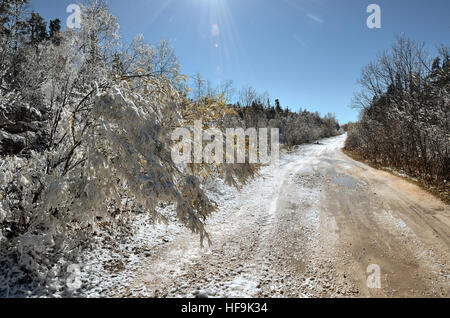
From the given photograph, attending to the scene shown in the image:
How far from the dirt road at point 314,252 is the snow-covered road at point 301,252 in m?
0.02

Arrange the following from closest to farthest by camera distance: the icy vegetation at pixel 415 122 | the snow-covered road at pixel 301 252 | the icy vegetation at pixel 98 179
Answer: the icy vegetation at pixel 98 179, the snow-covered road at pixel 301 252, the icy vegetation at pixel 415 122

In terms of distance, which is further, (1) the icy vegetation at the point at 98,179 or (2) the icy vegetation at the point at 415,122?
(2) the icy vegetation at the point at 415,122

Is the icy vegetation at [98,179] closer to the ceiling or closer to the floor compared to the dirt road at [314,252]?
closer to the ceiling

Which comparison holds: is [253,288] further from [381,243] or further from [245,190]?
[245,190]

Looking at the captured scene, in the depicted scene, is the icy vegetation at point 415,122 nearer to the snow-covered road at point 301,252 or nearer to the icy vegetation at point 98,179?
the snow-covered road at point 301,252

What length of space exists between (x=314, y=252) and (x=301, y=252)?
32 cm

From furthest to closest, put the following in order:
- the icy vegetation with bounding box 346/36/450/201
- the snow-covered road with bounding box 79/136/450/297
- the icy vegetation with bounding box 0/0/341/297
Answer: the icy vegetation with bounding box 346/36/450/201, the snow-covered road with bounding box 79/136/450/297, the icy vegetation with bounding box 0/0/341/297

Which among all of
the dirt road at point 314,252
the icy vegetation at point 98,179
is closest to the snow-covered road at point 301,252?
the dirt road at point 314,252

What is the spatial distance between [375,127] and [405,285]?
831 inches

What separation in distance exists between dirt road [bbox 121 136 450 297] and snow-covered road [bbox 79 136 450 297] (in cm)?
2

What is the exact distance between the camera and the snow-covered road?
Result: 13.3 ft

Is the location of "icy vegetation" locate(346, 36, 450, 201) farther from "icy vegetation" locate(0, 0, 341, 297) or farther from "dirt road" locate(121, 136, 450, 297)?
"icy vegetation" locate(0, 0, 341, 297)

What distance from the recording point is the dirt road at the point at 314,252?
4066 millimetres

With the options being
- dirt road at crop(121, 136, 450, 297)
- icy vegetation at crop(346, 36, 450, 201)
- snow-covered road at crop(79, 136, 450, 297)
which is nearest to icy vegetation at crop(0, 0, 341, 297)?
snow-covered road at crop(79, 136, 450, 297)
